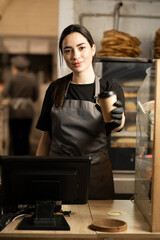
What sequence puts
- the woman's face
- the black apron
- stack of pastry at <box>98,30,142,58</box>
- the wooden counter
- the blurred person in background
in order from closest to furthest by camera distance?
the wooden counter < the woman's face < the black apron < stack of pastry at <box>98,30,142,58</box> < the blurred person in background

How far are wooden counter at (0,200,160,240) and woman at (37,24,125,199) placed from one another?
524mm

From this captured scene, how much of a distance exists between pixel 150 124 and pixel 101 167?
2.45 feet

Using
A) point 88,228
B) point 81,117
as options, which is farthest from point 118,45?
point 88,228

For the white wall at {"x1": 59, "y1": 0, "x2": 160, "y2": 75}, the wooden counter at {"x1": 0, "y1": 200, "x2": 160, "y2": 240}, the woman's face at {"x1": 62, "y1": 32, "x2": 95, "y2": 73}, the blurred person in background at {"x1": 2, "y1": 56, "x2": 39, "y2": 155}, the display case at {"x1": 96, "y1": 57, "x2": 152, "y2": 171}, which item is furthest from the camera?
the blurred person in background at {"x1": 2, "y1": 56, "x2": 39, "y2": 155}

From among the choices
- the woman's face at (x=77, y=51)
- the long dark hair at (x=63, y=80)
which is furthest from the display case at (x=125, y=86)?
the woman's face at (x=77, y=51)

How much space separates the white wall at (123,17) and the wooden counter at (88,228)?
2.71 metres

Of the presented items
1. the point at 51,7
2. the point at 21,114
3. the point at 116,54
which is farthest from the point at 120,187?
the point at 51,7

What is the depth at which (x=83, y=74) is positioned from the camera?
2424 millimetres

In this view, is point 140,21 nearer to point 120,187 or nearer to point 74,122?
point 120,187

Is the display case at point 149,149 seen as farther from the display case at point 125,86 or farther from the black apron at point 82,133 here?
the display case at point 125,86

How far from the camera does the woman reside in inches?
94.1

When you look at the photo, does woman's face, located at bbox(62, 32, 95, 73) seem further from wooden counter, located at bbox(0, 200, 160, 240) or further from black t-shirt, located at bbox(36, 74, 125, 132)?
wooden counter, located at bbox(0, 200, 160, 240)

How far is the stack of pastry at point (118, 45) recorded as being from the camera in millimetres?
3886

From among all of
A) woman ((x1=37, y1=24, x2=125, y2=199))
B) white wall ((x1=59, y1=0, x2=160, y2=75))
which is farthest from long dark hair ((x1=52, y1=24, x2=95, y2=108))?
white wall ((x1=59, y1=0, x2=160, y2=75))
